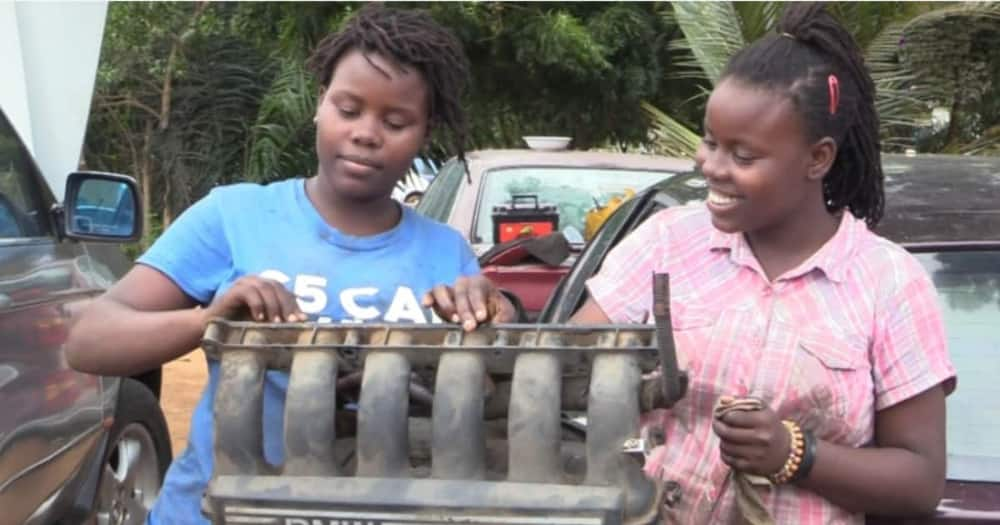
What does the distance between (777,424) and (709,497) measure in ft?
0.65

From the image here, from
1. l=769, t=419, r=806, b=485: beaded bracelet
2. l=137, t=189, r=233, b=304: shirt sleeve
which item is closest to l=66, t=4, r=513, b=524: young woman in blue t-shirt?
l=137, t=189, r=233, b=304: shirt sleeve

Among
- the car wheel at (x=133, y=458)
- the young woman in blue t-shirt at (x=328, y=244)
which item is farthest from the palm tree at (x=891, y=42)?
the young woman in blue t-shirt at (x=328, y=244)

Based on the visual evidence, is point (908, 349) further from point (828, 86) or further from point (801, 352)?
point (828, 86)

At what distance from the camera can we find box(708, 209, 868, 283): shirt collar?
2.06 meters

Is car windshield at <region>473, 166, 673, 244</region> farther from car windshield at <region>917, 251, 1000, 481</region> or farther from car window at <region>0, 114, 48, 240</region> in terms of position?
car windshield at <region>917, 251, 1000, 481</region>

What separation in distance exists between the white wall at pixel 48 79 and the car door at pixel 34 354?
1186 mm

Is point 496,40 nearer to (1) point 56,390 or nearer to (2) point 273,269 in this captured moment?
(1) point 56,390

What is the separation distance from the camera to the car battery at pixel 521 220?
7.11m

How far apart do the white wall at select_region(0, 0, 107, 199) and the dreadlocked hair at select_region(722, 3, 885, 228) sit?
12.2 ft

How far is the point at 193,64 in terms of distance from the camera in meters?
13.8

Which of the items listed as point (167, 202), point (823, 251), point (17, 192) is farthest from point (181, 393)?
point (823, 251)

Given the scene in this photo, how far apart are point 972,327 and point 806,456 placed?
1047mm

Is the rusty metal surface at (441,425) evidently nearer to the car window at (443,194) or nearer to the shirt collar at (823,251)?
the shirt collar at (823,251)

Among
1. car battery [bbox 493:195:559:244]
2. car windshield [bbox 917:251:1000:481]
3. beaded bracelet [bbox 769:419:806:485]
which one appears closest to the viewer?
beaded bracelet [bbox 769:419:806:485]
